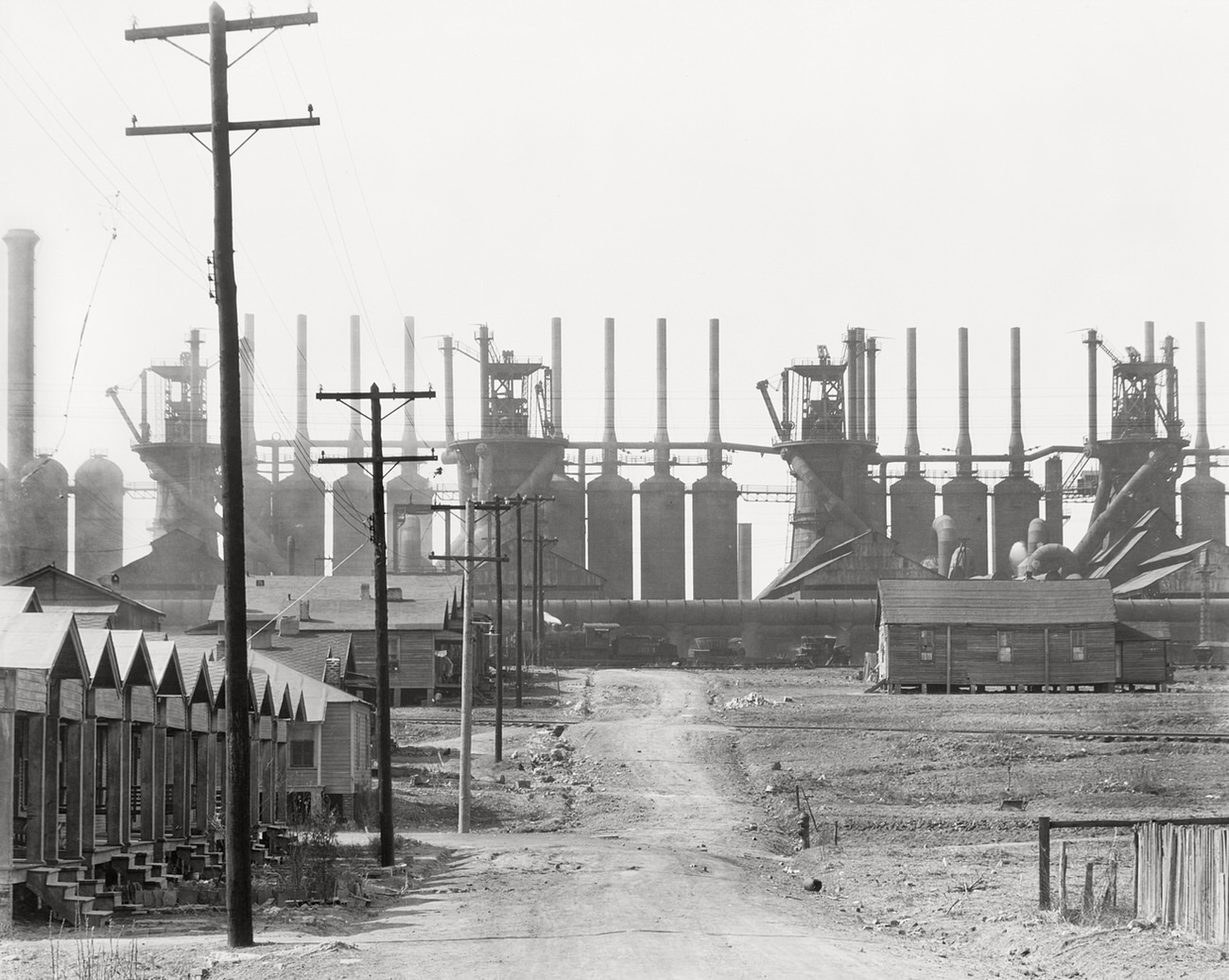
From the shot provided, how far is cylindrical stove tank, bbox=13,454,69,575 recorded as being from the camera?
79.8m

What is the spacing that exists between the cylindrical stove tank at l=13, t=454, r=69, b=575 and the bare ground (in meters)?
29.6

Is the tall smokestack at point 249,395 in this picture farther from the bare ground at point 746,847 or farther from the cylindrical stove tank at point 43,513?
the bare ground at point 746,847

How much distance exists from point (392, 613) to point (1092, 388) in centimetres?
6359

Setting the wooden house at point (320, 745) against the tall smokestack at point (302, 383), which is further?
the tall smokestack at point (302, 383)

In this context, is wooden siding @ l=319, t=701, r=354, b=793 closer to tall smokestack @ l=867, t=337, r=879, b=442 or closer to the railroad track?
the railroad track

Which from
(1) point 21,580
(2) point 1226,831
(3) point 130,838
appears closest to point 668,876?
(3) point 130,838

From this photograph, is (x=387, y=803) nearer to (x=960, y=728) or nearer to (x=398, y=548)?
(x=960, y=728)

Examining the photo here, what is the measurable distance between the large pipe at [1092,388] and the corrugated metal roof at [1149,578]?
1063 cm

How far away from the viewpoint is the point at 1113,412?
110688 mm

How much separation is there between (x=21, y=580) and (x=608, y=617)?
56439 millimetres

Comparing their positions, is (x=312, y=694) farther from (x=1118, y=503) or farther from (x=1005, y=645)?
(x=1118, y=503)

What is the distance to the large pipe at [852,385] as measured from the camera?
357 ft

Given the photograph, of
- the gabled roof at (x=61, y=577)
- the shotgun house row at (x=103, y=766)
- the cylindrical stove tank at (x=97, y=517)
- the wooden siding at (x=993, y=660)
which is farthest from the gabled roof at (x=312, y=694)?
the cylindrical stove tank at (x=97, y=517)

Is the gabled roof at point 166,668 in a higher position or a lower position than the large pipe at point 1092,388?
lower
